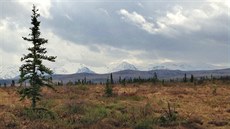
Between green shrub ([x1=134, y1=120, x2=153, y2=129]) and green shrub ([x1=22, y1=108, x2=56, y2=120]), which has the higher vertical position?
green shrub ([x1=22, y1=108, x2=56, y2=120])

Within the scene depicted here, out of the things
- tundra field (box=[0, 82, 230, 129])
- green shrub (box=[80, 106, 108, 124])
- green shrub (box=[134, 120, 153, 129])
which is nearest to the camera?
green shrub (box=[134, 120, 153, 129])

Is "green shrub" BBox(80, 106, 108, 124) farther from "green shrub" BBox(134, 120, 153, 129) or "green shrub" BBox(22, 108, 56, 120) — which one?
"green shrub" BBox(134, 120, 153, 129)

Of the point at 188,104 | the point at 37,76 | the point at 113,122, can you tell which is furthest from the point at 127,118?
the point at 188,104

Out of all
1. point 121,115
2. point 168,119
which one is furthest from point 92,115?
point 168,119

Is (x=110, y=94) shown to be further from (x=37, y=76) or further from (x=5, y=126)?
(x=5, y=126)

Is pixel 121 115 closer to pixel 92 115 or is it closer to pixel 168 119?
pixel 92 115

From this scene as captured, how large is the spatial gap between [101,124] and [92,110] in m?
7.64

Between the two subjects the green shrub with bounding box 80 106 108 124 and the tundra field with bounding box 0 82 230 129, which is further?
the green shrub with bounding box 80 106 108 124

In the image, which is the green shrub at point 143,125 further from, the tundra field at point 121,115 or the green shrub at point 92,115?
the green shrub at point 92,115

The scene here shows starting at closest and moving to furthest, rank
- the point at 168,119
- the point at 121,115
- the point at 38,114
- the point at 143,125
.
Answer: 1. the point at 143,125
2. the point at 168,119
3. the point at 38,114
4. the point at 121,115

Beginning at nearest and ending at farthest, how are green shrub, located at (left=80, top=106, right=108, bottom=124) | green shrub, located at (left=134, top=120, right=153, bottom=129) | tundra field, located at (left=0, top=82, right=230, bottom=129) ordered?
1. green shrub, located at (left=134, top=120, right=153, bottom=129)
2. tundra field, located at (left=0, top=82, right=230, bottom=129)
3. green shrub, located at (left=80, top=106, right=108, bottom=124)

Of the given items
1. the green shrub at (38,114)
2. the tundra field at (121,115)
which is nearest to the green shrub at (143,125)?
the tundra field at (121,115)

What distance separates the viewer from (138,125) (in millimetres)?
32750

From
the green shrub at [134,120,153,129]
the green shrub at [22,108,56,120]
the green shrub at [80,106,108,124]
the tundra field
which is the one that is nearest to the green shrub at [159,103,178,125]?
the tundra field
